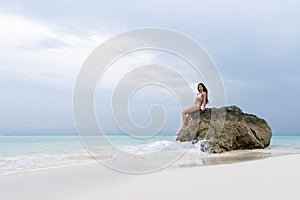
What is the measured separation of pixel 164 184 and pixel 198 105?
750 cm

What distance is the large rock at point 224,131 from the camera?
35.5ft

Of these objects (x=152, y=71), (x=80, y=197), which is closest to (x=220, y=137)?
(x=152, y=71)

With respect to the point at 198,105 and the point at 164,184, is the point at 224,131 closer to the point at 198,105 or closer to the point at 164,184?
the point at 198,105

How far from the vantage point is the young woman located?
434 inches

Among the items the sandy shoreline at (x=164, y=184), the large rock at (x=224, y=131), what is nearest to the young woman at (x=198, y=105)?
the large rock at (x=224, y=131)

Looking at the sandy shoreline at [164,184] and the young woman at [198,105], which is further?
the young woman at [198,105]

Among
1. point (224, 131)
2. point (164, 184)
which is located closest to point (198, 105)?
point (224, 131)

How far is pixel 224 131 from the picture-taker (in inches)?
440

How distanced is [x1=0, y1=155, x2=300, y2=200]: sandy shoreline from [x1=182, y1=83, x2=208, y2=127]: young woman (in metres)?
5.14

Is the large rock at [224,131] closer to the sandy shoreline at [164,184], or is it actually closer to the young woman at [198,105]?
the young woman at [198,105]

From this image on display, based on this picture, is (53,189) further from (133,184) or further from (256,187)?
(256,187)

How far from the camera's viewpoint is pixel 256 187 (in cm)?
412

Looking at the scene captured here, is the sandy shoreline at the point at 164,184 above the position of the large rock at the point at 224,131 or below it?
below

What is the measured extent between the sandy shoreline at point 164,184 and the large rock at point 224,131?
15.2 feet
